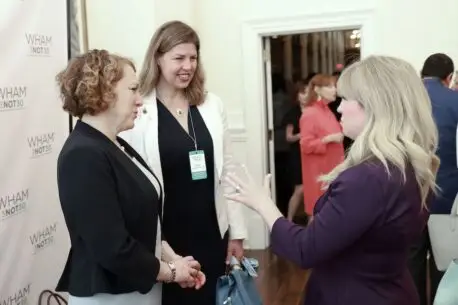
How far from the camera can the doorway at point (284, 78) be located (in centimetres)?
482

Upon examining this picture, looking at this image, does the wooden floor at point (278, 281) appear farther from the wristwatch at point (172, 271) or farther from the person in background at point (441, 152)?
the wristwatch at point (172, 271)

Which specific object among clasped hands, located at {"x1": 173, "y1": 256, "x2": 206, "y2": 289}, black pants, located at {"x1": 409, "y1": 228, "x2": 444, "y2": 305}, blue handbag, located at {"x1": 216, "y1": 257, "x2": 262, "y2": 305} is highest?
clasped hands, located at {"x1": 173, "y1": 256, "x2": 206, "y2": 289}

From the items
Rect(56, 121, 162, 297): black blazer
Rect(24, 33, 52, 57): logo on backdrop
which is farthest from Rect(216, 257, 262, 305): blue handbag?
Rect(24, 33, 52, 57): logo on backdrop

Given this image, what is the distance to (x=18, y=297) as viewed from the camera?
88.0 inches

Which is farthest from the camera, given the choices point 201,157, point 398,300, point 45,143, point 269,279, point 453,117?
point 269,279

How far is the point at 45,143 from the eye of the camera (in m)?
2.47

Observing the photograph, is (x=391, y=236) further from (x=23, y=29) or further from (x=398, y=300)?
(x=23, y=29)

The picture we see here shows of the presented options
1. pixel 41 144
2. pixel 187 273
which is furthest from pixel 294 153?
pixel 187 273

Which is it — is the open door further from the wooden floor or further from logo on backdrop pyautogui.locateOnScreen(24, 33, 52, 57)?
logo on backdrop pyautogui.locateOnScreen(24, 33, 52, 57)

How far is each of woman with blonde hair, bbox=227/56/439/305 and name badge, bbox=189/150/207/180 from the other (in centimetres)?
62

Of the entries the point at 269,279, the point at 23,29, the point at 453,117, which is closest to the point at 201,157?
the point at 23,29

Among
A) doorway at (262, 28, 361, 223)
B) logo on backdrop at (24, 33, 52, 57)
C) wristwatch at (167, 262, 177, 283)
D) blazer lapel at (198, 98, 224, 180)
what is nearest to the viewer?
wristwatch at (167, 262, 177, 283)

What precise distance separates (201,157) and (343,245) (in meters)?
0.83

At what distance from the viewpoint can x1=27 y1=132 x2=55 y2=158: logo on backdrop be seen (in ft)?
7.70
